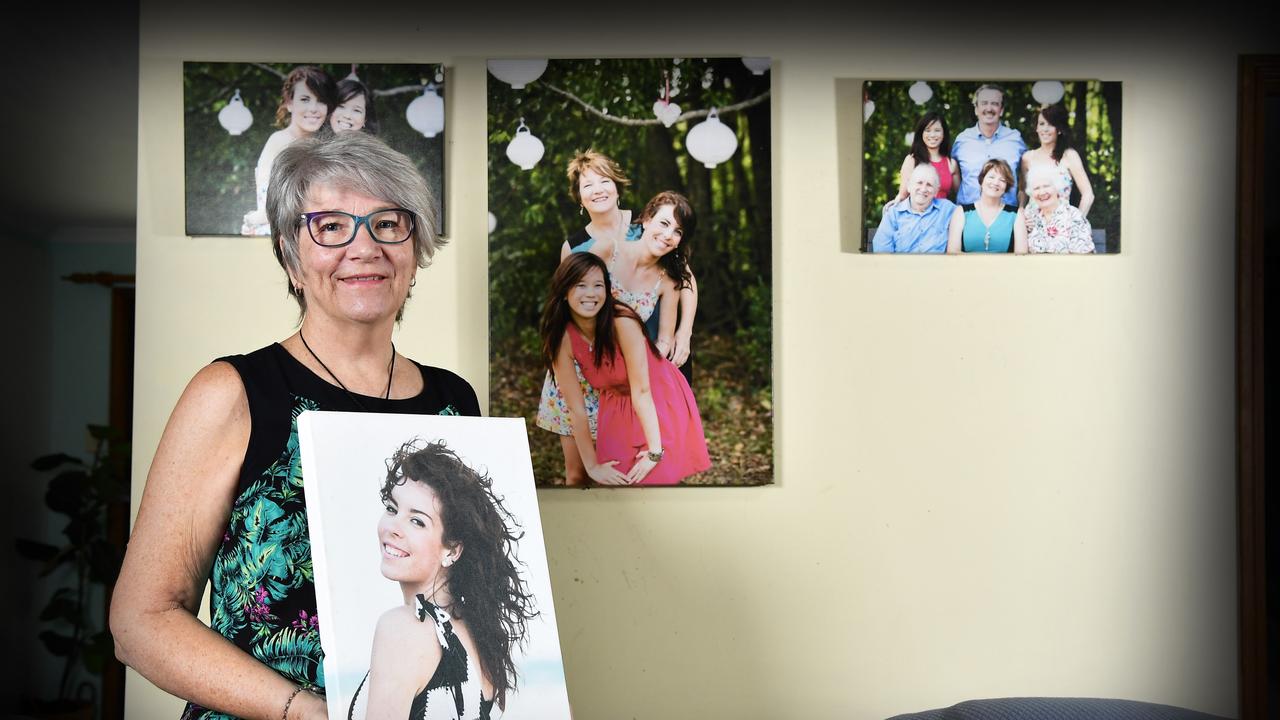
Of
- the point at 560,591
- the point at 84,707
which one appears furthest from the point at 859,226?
the point at 84,707

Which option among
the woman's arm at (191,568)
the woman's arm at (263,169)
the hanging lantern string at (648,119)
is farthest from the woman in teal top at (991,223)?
the woman's arm at (191,568)

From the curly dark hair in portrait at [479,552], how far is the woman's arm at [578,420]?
0.82m

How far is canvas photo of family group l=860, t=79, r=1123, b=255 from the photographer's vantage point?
7.31 ft

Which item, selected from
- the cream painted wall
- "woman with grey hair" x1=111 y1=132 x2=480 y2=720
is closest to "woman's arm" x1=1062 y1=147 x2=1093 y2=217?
the cream painted wall

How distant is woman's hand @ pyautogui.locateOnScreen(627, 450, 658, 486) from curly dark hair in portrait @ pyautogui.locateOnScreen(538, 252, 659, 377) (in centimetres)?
23

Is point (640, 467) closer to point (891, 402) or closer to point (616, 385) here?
point (616, 385)

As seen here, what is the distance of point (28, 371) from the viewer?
15.1 feet

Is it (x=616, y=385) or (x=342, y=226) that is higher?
(x=342, y=226)

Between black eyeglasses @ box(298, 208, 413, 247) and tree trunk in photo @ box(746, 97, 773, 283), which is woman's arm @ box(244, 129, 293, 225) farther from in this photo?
tree trunk in photo @ box(746, 97, 773, 283)

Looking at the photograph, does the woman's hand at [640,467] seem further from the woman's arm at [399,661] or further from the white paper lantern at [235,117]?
the white paper lantern at [235,117]

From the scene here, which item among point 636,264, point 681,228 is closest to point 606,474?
point 636,264

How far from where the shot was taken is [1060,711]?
1.30 meters

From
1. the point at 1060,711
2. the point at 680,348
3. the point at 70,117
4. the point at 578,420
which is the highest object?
the point at 70,117

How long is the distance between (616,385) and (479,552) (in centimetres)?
94
